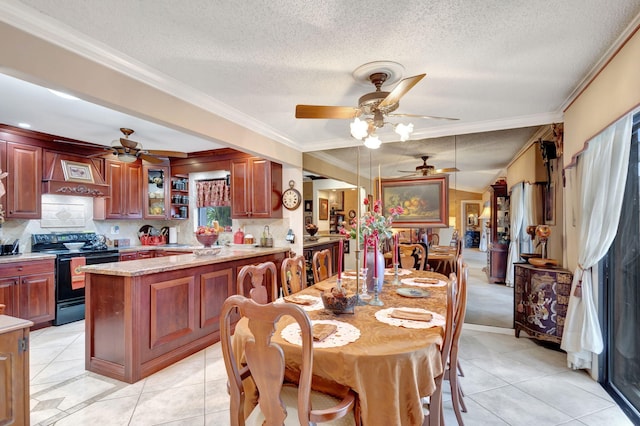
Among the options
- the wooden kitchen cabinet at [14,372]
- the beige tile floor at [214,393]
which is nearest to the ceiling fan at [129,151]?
the beige tile floor at [214,393]

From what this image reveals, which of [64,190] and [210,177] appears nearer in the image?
[64,190]

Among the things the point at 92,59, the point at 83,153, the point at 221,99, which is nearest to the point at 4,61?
the point at 92,59

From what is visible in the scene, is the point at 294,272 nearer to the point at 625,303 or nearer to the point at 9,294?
the point at 625,303

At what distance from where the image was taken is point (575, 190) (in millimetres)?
2787

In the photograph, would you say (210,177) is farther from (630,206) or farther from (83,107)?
(630,206)

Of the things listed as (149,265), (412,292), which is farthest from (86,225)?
(412,292)

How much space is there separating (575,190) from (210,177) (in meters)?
5.19

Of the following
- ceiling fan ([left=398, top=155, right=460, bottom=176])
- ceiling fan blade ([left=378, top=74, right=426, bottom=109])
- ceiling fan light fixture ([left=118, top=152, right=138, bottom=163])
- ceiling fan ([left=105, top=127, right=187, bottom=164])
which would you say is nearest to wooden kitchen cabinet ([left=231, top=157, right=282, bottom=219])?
ceiling fan ([left=105, top=127, right=187, bottom=164])

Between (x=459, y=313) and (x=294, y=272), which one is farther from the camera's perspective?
(x=294, y=272)

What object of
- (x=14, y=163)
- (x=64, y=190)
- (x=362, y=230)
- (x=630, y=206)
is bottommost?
(x=362, y=230)

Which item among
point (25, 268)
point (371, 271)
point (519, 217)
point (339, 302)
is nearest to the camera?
point (339, 302)

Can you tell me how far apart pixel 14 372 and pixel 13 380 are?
4cm

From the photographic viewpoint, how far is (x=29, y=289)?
353cm

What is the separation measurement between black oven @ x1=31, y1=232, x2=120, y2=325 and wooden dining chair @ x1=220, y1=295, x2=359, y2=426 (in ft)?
12.8
